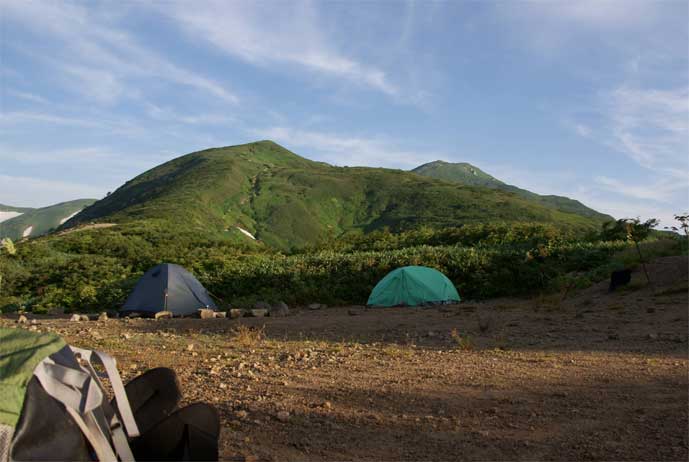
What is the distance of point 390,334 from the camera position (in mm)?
9109

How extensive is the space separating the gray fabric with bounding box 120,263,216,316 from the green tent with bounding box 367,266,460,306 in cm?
421

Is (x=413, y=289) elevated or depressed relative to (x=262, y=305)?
elevated

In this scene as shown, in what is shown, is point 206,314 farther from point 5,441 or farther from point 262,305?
point 5,441

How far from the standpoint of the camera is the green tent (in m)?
14.3

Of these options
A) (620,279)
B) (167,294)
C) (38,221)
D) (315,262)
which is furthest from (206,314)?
(38,221)

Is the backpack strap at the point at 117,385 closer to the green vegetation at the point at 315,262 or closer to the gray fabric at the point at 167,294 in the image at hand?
the gray fabric at the point at 167,294

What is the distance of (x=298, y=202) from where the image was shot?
9038 cm

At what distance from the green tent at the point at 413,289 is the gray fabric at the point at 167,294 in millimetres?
4209

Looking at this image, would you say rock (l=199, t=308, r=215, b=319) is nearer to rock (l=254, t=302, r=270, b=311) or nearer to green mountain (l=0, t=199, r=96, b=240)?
rock (l=254, t=302, r=270, b=311)

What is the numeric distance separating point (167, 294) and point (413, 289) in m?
5.72

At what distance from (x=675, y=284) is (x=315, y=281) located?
855cm

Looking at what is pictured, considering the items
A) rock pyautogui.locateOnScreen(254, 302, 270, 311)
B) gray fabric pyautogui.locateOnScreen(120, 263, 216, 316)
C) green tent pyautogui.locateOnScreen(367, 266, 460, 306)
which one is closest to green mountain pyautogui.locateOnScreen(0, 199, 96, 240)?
gray fabric pyautogui.locateOnScreen(120, 263, 216, 316)

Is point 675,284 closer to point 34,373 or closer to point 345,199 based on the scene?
point 34,373

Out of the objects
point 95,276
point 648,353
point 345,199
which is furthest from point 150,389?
point 345,199
